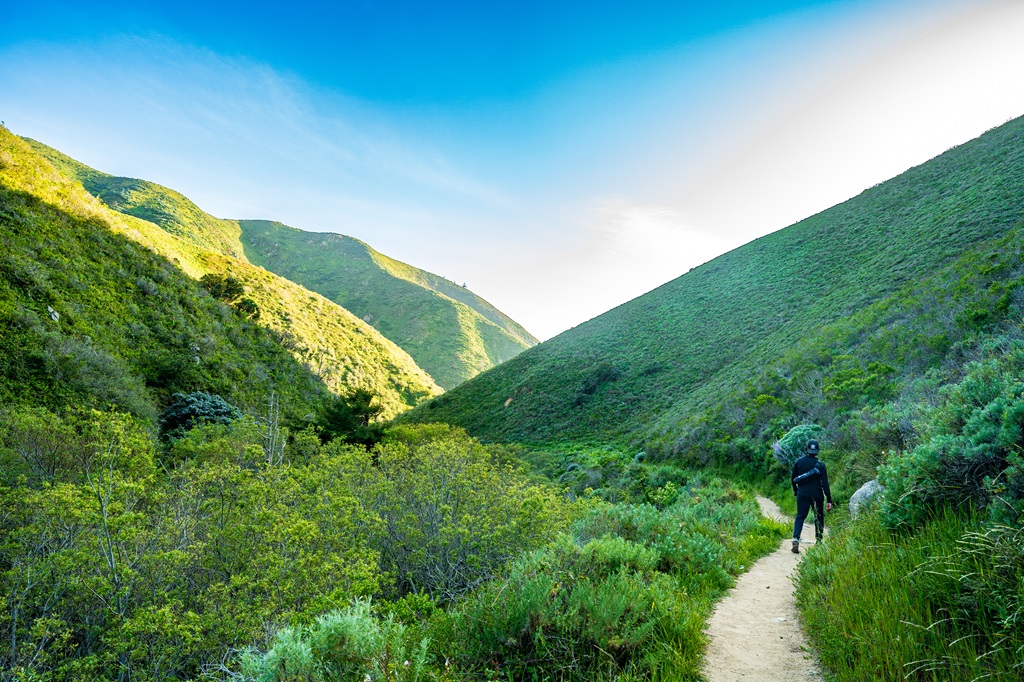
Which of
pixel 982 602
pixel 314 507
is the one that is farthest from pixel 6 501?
pixel 982 602

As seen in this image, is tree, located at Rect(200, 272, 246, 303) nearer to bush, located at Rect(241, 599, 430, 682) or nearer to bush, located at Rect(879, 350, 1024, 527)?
bush, located at Rect(241, 599, 430, 682)

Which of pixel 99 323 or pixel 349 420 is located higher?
pixel 99 323

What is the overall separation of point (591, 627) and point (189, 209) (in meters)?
137

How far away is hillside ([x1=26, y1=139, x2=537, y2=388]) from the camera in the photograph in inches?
3354

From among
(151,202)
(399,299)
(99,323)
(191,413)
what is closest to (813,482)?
(191,413)

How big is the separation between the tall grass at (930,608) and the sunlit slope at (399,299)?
71.4 meters

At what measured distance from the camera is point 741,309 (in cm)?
3538

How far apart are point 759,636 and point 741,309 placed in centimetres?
3606

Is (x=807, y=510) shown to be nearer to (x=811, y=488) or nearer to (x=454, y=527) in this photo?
(x=811, y=488)

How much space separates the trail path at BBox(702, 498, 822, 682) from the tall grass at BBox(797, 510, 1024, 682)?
23cm

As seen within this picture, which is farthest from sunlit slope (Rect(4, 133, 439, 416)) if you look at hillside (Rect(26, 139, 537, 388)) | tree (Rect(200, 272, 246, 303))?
hillside (Rect(26, 139, 537, 388))

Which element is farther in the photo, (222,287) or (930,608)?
(222,287)

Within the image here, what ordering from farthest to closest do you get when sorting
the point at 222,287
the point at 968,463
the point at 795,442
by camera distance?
the point at 222,287
the point at 795,442
the point at 968,463

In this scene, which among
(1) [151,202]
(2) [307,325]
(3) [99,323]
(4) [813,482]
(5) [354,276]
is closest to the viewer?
(4) [813,482]
